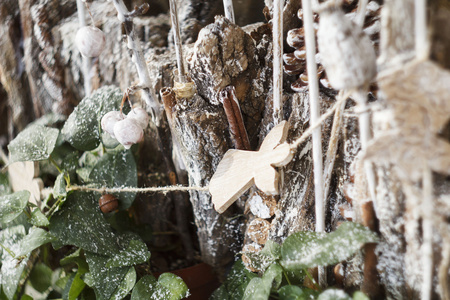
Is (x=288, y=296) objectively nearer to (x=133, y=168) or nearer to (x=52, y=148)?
(x=133, y=168)

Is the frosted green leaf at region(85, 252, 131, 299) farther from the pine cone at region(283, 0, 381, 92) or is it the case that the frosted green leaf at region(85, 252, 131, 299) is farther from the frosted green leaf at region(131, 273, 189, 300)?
the pine cone at region(283, 0, 381, 92)

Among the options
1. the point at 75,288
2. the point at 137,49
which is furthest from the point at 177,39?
the point at 75,288

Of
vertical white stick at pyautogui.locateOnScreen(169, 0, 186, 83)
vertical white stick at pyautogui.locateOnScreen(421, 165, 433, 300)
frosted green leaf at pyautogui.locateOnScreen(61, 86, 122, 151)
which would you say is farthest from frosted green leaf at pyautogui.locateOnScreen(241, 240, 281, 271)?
frosted green leaf at pyautogui.locateOnScreen(61, 86, 122, 151)

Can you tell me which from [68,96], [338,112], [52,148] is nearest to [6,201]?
[52,148]

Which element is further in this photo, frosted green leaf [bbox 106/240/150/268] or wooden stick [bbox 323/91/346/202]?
frosted green leaf [bbox 106/240/150/268]

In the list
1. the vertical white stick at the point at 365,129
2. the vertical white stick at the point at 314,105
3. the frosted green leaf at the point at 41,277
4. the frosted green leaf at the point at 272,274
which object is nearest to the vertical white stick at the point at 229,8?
the vertical white stick at the point at 314,105

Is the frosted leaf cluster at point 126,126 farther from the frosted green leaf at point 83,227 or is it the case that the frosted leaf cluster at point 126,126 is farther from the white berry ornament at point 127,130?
the frosted green leaf at point 83,227
